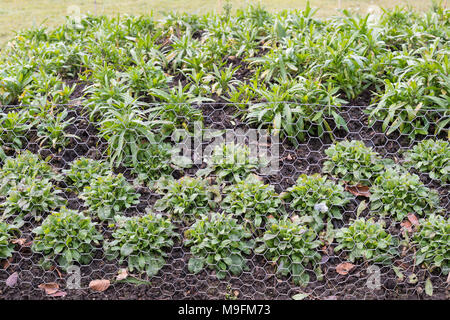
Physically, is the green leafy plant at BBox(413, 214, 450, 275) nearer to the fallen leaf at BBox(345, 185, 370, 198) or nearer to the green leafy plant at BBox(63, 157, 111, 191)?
the fallen leaf at BBox(345, 185, 370, 198)

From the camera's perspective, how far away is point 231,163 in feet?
11.3

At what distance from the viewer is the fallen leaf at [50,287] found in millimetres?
2988

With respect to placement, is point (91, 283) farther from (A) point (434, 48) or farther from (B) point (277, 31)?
(A) point (434, 48)

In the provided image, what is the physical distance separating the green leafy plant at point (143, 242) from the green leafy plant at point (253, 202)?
442 mm

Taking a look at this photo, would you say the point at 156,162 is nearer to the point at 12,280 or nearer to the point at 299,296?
the point at 12,280

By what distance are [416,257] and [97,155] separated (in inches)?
93.1

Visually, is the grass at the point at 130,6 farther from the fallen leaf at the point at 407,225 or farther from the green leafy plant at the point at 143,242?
the green leafy plant at the point at 143,242

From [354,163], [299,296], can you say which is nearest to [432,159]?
[354,163]

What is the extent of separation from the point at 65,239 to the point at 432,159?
2556 millimetres

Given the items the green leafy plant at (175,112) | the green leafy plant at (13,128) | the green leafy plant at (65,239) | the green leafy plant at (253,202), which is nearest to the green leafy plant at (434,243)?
the green leafy plant at (253,202)

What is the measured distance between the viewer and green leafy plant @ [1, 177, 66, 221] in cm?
330

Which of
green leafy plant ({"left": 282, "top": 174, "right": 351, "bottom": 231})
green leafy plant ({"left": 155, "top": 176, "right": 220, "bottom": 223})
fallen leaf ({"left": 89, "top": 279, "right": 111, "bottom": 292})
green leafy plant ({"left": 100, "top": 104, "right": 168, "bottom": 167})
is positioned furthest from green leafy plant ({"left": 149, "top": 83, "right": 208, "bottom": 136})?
fallen leaf ({"left": 89, "top": 279, "right": 111, "bottom": 292})

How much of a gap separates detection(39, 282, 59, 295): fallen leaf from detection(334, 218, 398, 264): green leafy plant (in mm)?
1762

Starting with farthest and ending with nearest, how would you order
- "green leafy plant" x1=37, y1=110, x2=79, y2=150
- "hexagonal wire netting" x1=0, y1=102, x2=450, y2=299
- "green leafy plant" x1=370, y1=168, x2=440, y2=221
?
"green leafy plant" x1=37, y1=110, x2=79, y2=150 < "green leafy plant" x1=370, y1=168, x2=440, y2=221 < "hexagonal wire netting" x1=0, y1=102, x2=450, y2=299
